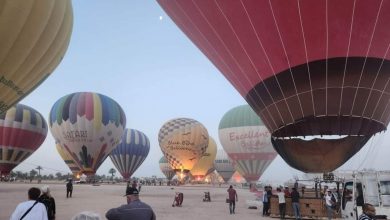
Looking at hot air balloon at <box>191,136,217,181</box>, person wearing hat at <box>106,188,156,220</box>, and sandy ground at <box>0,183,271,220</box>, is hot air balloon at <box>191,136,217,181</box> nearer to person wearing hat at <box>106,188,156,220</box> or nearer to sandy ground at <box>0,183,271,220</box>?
sandy ground at <box>0,183,271,220</box>

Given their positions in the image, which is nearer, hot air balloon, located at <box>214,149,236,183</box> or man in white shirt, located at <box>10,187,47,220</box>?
man in white shirt, located at <box>10,187,47,220</box>

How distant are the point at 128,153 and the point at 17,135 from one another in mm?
20331

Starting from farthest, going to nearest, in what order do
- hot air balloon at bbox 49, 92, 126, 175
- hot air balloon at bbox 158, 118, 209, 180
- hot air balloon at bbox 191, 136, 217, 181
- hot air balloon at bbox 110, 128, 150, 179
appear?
hot air balloon at bbox 191, 136, 217, 181
hot air balloon at bbox 110, 128, 150, 179
hot air balloon at bbox 158, 118, 209, 180
hot air balloon at bbox 49, 92, 126, 175

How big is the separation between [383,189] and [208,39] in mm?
6888

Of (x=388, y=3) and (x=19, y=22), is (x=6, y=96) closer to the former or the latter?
(x=19, y=22)

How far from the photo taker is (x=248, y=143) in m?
41.4

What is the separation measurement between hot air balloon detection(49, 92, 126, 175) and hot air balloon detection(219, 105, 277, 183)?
13.3 metres

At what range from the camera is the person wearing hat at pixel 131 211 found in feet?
13.3

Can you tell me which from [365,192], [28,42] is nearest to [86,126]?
[28,42]

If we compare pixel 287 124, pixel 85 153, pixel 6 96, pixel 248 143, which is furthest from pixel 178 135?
pixel 287 124

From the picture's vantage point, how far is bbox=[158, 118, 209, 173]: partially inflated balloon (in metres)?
48.4

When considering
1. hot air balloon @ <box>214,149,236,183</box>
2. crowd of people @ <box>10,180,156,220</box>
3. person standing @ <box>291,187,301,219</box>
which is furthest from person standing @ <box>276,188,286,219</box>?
hot air balloon @ <box>214,149,236,183</box>

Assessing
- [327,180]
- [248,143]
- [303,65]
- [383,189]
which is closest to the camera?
[383,189]

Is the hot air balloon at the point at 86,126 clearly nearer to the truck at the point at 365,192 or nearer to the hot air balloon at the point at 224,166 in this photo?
the truck at the point at 365,192
